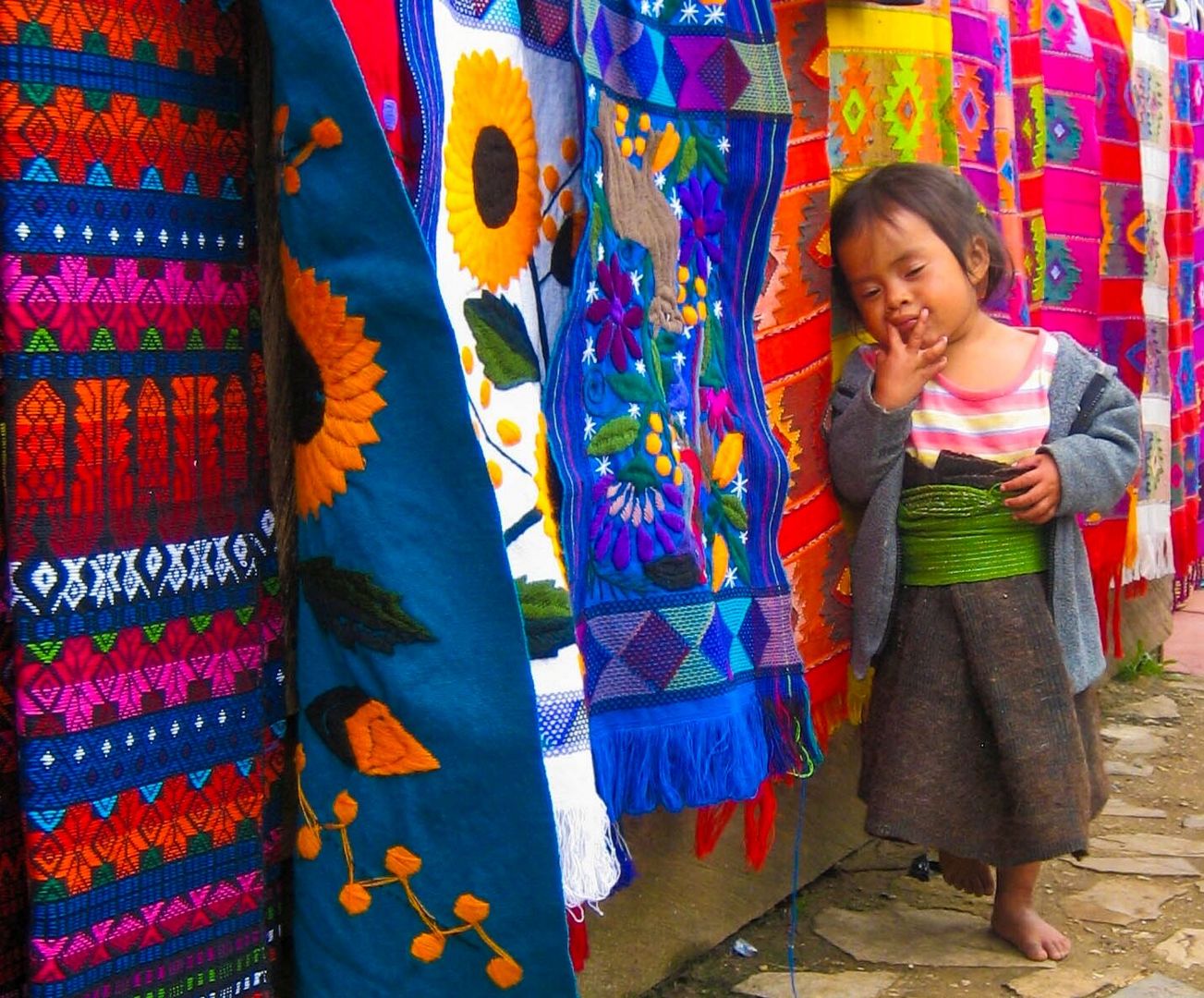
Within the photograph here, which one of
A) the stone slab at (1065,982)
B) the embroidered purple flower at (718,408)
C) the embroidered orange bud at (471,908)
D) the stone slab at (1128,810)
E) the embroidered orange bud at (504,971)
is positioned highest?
the embroidered purple flower at (718,408)

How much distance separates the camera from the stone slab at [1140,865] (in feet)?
11.1

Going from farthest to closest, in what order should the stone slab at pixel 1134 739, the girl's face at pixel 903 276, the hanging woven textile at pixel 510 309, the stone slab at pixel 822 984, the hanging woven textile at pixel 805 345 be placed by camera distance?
the stone slab at pixel 1134 739 < the stone slab at pixel 822 984 < the girl's face at pixel 903 276 < the hanging woven textile at pixel 805 345 < the hanging woven textile at pixel 510 309

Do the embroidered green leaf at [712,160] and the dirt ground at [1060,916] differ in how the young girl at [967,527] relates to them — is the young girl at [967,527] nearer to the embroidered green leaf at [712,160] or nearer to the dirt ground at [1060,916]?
the dirt ground at [1060,916]

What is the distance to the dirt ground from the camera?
2783 mm

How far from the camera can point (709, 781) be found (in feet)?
6.58

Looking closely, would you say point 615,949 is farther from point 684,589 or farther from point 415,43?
point 415,43

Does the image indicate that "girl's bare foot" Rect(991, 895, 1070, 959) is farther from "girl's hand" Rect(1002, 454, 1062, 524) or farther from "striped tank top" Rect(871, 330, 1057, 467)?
"striped tank top" Rect(871, 330, 1057, 467)

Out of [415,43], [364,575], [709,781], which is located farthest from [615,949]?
[415,43]

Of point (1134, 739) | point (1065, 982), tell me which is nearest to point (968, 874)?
point (1065, 982)

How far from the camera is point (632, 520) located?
1925 mm

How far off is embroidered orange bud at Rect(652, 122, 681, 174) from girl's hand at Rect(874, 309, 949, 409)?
0.80m

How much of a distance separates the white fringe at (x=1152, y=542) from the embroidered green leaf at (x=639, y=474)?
2.27 meters

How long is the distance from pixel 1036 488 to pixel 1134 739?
7.44 ft

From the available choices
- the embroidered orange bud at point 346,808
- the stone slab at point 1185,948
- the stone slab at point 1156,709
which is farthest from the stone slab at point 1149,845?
the embroidered orange bud at point 346,808
